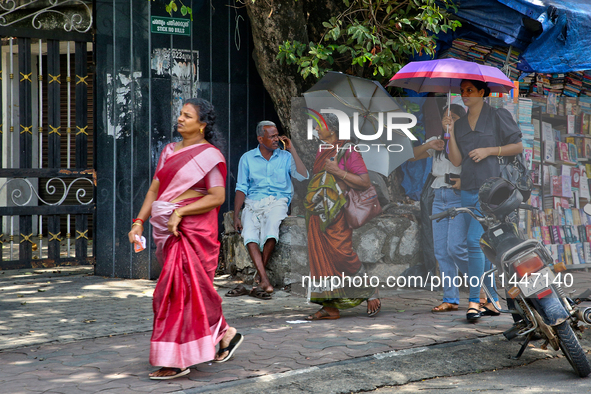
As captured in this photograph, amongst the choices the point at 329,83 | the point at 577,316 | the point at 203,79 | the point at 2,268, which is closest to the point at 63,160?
the point at 2,268

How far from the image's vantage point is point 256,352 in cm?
427

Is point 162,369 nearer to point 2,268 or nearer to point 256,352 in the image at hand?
point 256,352

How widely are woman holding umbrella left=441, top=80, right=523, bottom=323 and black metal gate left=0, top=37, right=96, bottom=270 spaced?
4.28 meters

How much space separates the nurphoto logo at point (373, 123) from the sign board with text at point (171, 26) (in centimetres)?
292

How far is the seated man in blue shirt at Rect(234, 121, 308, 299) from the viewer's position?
21.5ft

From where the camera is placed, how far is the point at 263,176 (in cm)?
675

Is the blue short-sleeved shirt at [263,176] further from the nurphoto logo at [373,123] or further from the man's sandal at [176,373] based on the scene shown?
the man's sandal at [176,373]

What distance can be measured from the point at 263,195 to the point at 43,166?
2.73 meters

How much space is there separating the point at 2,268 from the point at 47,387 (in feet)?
13.4

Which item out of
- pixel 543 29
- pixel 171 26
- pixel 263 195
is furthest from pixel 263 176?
pixel 543 29

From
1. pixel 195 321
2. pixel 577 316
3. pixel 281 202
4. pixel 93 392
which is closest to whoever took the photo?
pixel 93 392

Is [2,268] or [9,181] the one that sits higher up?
[9,181]

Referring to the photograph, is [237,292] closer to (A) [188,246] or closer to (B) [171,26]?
(A) [188,246]

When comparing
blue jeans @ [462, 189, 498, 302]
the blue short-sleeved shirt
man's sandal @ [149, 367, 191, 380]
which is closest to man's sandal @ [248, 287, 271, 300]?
the blue short-sleeved shirt
